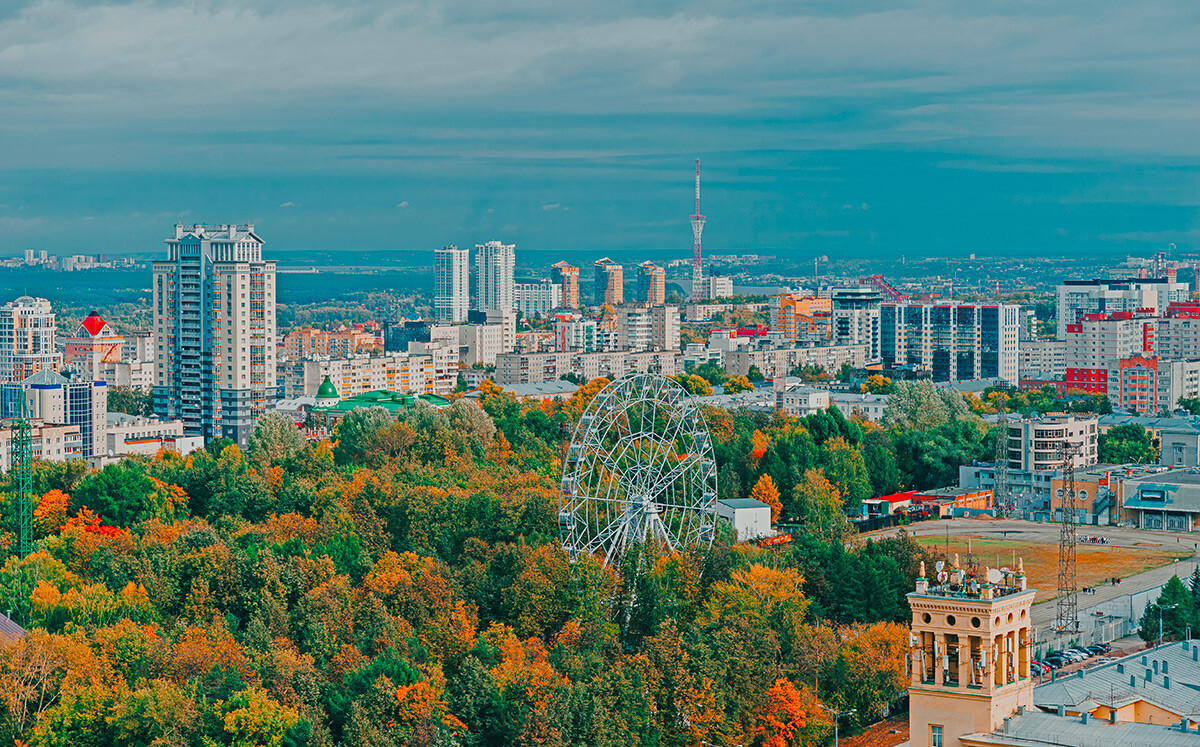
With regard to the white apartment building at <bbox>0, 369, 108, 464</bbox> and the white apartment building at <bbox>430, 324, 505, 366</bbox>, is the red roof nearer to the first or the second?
the white apartment building at <bbox>430, 324, 505, 366</bbox>

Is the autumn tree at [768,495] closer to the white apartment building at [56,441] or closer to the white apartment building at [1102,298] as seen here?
the white apartment building at [56,441]

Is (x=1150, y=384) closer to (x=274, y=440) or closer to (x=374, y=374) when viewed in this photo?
(x=374, y=374)

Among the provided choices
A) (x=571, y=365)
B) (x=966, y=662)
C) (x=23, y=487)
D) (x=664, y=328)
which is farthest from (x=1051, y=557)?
(x=664, y=328)

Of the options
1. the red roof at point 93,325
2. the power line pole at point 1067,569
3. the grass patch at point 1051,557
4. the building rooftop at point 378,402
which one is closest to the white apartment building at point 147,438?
the building rooftop at point 378,402

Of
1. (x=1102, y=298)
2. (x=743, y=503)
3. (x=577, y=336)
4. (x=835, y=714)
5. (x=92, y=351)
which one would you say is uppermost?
(x=1102, y=298)

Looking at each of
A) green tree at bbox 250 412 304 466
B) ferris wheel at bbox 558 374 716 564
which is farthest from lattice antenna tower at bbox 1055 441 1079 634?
green tree at bbox 250 412 304 466

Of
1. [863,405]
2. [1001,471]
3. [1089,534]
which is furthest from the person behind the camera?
[863,405]
